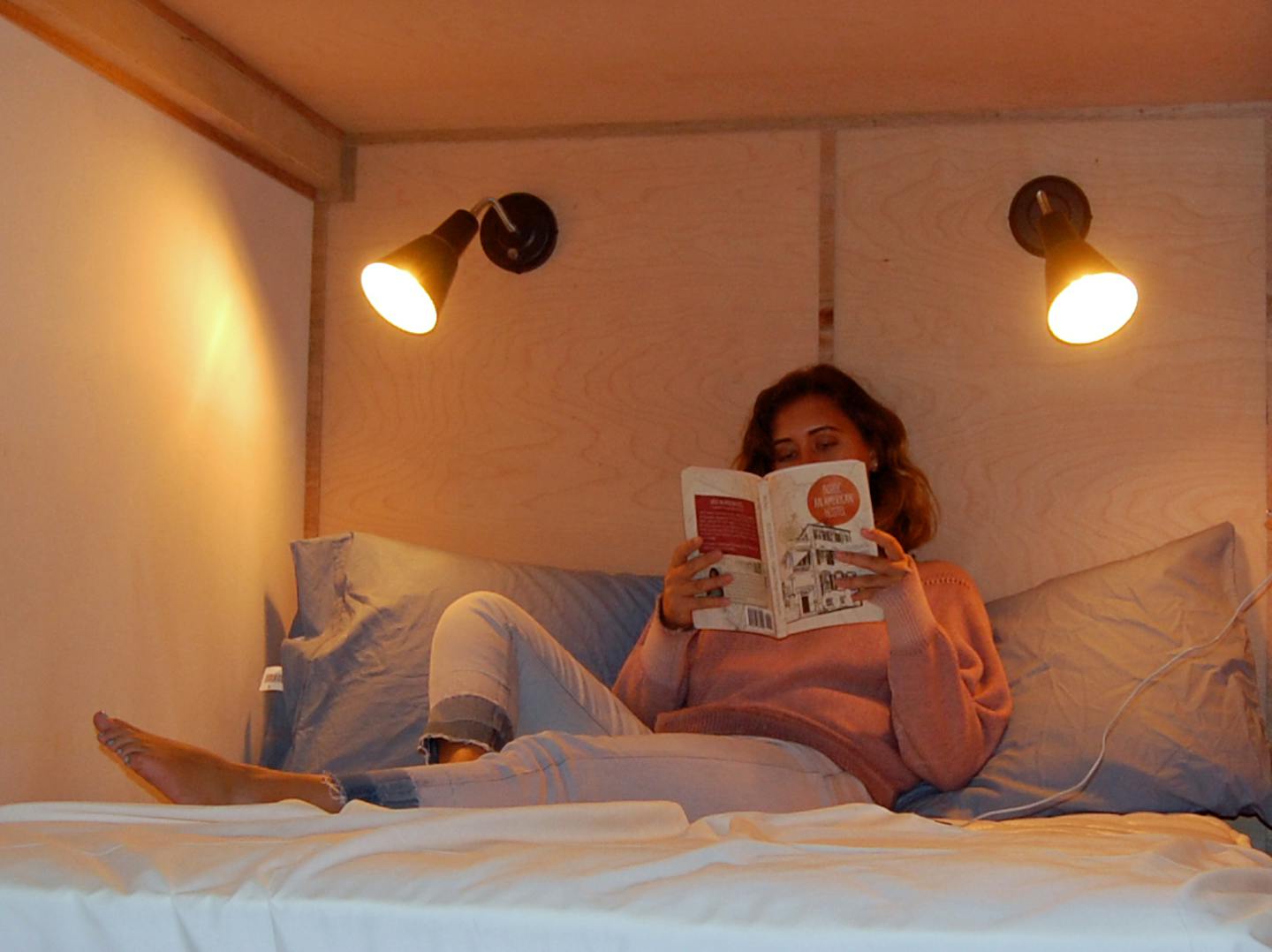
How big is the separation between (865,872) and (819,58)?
1.48m

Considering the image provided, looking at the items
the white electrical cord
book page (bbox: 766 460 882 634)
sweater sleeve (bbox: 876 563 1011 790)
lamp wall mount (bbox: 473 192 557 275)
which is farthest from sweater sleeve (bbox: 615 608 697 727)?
lamp wall mount (bbox: 473 192 557 275)

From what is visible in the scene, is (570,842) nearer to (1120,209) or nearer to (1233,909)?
(1233,909)

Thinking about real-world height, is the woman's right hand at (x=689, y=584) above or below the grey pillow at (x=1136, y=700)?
above

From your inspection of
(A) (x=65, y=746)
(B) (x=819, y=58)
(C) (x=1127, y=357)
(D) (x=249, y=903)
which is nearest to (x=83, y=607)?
(A) (x=65, y=746)

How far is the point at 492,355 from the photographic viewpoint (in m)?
2.46

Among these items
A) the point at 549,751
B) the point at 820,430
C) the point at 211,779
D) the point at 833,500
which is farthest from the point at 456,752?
the point at 820,430

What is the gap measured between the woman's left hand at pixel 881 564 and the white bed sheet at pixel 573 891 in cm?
65

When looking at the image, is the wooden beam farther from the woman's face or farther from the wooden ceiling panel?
the woman's face

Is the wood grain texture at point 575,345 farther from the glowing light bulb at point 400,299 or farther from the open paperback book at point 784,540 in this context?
the open paperback book at point 784,540

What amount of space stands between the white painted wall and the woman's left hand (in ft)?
3.34

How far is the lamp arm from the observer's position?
2.29 m

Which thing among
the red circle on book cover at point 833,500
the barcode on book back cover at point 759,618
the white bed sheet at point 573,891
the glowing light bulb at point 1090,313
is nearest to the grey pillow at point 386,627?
the barcode on book back cover at point 759,618

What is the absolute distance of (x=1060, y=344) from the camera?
2273 mm

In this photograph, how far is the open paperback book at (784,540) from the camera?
173 cm
